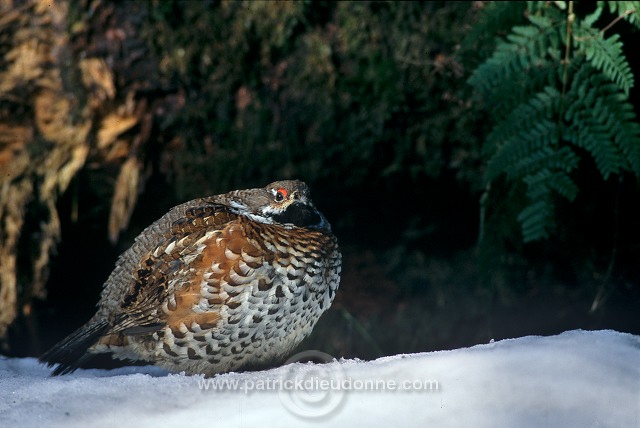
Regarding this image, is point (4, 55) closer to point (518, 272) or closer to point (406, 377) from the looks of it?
point (406, 377)

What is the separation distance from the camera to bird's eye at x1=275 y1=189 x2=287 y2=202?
3.21 metres

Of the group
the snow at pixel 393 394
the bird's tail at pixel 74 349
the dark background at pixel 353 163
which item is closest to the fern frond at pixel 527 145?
the dark background at pixel 353 163

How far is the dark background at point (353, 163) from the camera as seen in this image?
4.45 meters

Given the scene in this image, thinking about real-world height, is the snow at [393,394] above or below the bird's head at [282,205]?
below

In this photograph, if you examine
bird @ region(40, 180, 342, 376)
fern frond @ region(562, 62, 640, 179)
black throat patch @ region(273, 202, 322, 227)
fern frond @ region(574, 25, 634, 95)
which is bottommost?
bird @ region(40, 180, 342, 376)

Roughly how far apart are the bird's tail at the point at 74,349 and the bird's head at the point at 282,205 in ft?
2.88

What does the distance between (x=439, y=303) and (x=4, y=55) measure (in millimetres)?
3416

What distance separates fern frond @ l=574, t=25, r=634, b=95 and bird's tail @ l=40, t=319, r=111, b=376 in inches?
113

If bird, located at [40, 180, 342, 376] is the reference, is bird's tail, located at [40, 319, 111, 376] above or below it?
below

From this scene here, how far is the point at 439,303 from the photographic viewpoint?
5176mm

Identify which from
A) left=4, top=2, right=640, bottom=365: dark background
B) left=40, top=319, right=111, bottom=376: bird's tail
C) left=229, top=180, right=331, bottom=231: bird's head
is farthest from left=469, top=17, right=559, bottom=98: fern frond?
left=40, top=319, right=111, bottom=376: bird's tail

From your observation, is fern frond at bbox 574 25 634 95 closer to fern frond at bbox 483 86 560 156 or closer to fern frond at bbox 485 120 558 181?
fern frond at bbox 483 86 560 156

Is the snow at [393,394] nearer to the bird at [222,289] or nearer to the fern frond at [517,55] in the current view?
the bird at [222,289]

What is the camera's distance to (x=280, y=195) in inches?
127
